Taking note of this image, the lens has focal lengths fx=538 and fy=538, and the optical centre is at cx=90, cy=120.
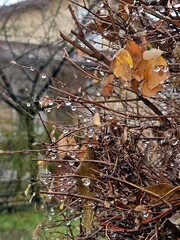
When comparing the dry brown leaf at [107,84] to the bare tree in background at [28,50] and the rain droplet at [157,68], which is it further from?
the bare tree in background at [28,50]

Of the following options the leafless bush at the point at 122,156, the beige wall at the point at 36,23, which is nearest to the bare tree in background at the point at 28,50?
the beige wall at the point at 36,23

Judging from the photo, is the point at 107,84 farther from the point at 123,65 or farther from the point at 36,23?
the point at 36,23

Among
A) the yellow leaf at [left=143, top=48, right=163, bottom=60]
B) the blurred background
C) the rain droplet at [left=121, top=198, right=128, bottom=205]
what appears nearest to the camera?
the yellow leaf at [left=143, top=48, right=163, bottom=60]

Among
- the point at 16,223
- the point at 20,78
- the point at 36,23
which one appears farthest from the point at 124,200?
the point at 36,23

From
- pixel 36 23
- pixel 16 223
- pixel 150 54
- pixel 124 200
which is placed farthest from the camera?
pixel 36 23

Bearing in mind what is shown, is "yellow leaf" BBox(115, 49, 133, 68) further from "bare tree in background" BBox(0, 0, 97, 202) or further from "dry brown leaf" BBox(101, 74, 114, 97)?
"bare tree in background" BBox(0, 0, 97, 202)

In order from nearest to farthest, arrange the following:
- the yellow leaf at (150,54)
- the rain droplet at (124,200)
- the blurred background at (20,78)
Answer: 1. the yellow leaf at (150,54)
2. the rain droplet at (124,200)
3. the blurred background at (20,78)

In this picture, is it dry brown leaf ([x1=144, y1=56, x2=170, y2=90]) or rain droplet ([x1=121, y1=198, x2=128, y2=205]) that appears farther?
rain droplet ([x1=121, y1=198, x2=128, y2=205])

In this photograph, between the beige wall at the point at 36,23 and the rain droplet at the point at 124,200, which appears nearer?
the rain droplet at the point at 124,200

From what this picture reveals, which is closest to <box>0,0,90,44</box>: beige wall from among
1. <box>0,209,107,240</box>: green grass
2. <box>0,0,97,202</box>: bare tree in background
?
<box>0,0,97,202</box>: bare tree in background

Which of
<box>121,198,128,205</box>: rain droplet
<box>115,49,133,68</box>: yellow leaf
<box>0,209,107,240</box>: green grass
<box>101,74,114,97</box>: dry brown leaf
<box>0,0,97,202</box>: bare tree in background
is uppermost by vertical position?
<box>0,0,97,202</box>: bare tree in background

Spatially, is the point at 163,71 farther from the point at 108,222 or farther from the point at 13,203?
the point at 13,203

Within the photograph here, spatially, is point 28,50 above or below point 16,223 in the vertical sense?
above

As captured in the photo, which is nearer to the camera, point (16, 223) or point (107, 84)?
point (107, 84)
